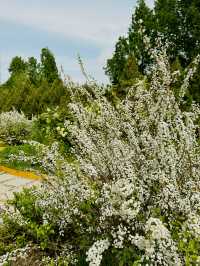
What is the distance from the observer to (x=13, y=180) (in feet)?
29.5

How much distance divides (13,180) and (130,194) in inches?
233

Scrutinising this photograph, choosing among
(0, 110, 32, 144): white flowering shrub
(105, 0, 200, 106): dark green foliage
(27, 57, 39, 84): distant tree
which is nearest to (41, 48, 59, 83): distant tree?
(27, 57, 39, 84): distant tree

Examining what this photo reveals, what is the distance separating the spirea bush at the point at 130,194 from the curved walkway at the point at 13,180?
146 inches

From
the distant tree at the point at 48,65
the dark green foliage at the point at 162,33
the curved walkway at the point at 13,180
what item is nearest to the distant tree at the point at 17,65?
the distant tree at the point at 48,65

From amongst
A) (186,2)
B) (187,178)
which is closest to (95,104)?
(187,178)

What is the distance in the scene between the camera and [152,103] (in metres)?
4.29

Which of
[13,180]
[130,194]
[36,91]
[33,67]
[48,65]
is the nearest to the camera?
[130,194]

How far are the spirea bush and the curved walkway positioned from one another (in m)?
3.70

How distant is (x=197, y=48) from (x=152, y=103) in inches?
807

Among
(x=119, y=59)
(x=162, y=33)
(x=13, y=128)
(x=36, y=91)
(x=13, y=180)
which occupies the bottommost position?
(x=13, y=180)

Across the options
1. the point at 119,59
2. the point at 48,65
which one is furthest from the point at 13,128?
the point at 48,65

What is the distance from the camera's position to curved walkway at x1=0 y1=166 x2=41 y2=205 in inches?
324

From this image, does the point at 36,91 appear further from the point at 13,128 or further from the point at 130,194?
the point at 130,194

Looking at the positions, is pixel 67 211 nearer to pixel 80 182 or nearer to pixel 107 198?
pixel 80 182
